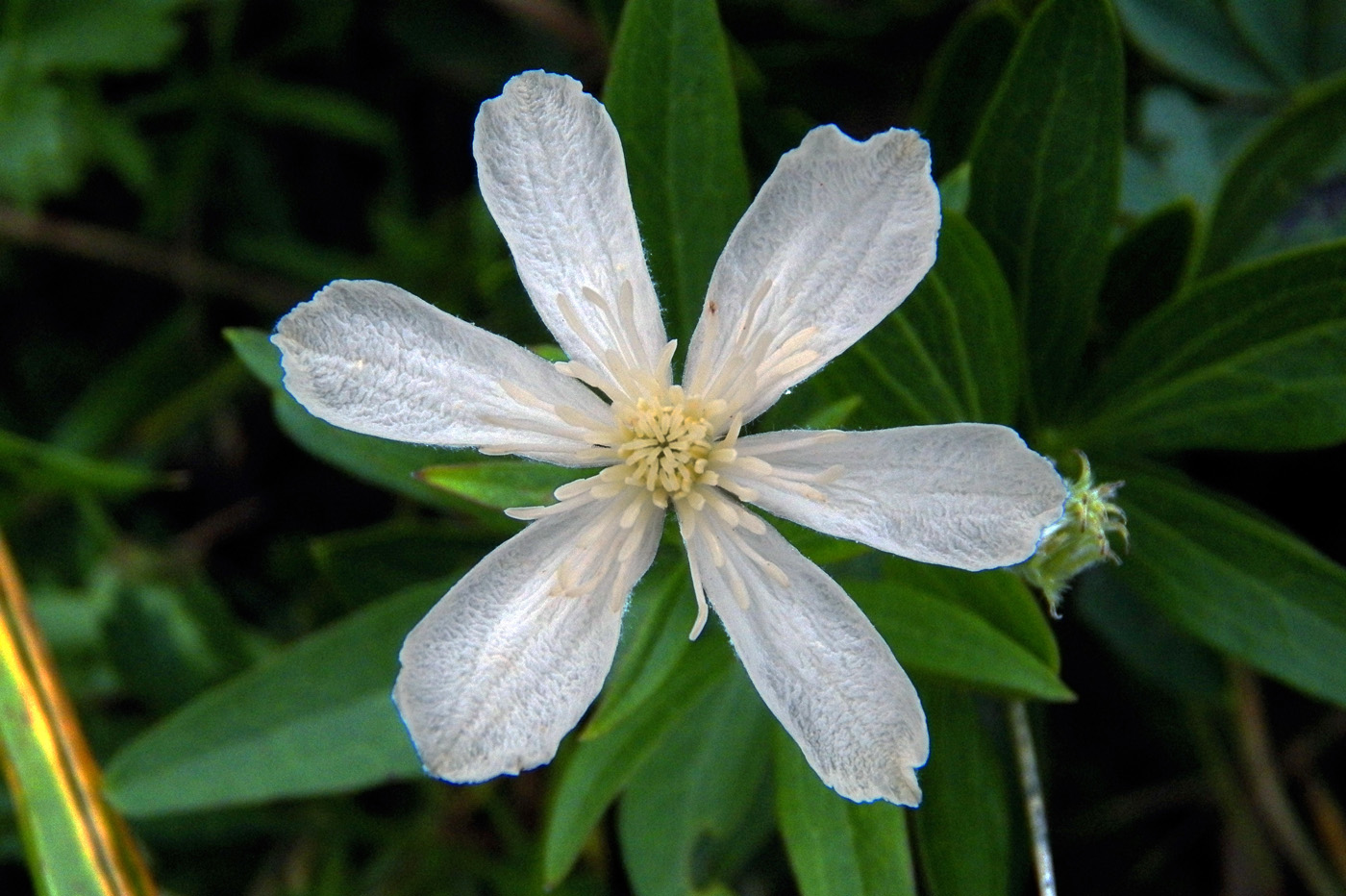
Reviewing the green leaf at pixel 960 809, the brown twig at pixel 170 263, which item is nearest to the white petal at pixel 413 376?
the green leaf at pixel 960 809

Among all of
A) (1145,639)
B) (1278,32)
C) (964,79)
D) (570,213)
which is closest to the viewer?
(570,213)

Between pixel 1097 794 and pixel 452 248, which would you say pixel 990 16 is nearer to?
pixel 452 248

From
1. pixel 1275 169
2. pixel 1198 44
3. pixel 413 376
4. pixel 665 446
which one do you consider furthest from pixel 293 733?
pixel 1198 44

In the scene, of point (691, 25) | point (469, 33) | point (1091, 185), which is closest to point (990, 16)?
point (1091, 185)

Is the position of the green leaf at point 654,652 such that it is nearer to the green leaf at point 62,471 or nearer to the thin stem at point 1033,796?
the thin stem at point 1033,796

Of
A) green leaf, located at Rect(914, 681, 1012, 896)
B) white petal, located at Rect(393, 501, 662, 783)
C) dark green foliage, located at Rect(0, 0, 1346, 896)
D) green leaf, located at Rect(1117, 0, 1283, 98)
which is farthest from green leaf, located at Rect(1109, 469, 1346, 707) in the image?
green leaf, located at Rect(1117, 0, 1283, 98)

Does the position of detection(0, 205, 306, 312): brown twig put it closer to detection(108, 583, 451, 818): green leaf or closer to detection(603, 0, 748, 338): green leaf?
detection(108, 583, 451, 818): green leaf

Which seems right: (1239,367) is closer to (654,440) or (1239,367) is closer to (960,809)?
(960,809)

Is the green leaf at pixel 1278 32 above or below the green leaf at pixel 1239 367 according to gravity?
above
